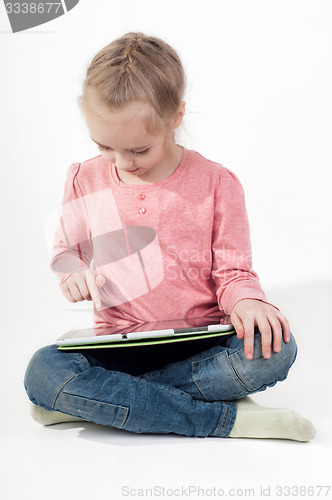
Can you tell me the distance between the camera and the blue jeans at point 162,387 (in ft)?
3.40

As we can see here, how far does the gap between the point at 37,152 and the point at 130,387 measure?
2.90 ft

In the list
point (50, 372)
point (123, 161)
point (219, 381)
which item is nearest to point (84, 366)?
point (50, 372)

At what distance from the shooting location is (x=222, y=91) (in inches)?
67.1

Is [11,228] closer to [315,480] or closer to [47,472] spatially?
[47,472]

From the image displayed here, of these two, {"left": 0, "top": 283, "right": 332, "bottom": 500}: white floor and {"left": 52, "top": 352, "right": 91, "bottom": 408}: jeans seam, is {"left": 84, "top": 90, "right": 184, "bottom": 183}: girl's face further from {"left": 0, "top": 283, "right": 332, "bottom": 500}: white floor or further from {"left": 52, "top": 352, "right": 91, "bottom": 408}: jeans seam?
{"left": 0, "top": 283, "right": 332, "bottom": 500}: white floor

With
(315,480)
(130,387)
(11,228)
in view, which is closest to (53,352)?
(130,387)

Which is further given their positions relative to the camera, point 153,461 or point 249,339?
point 249,339

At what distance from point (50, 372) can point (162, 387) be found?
0.17 meters

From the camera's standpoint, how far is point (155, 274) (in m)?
1.23

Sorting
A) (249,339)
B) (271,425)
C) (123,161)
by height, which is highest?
(123,161)

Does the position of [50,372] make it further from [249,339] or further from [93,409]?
[249,339]

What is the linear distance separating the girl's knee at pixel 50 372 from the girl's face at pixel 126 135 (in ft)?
1.02

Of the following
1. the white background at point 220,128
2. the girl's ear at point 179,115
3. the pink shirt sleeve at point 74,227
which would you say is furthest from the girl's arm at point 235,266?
the white background at point 220,128

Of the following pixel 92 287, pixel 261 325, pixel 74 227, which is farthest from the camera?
pixel 74 227
